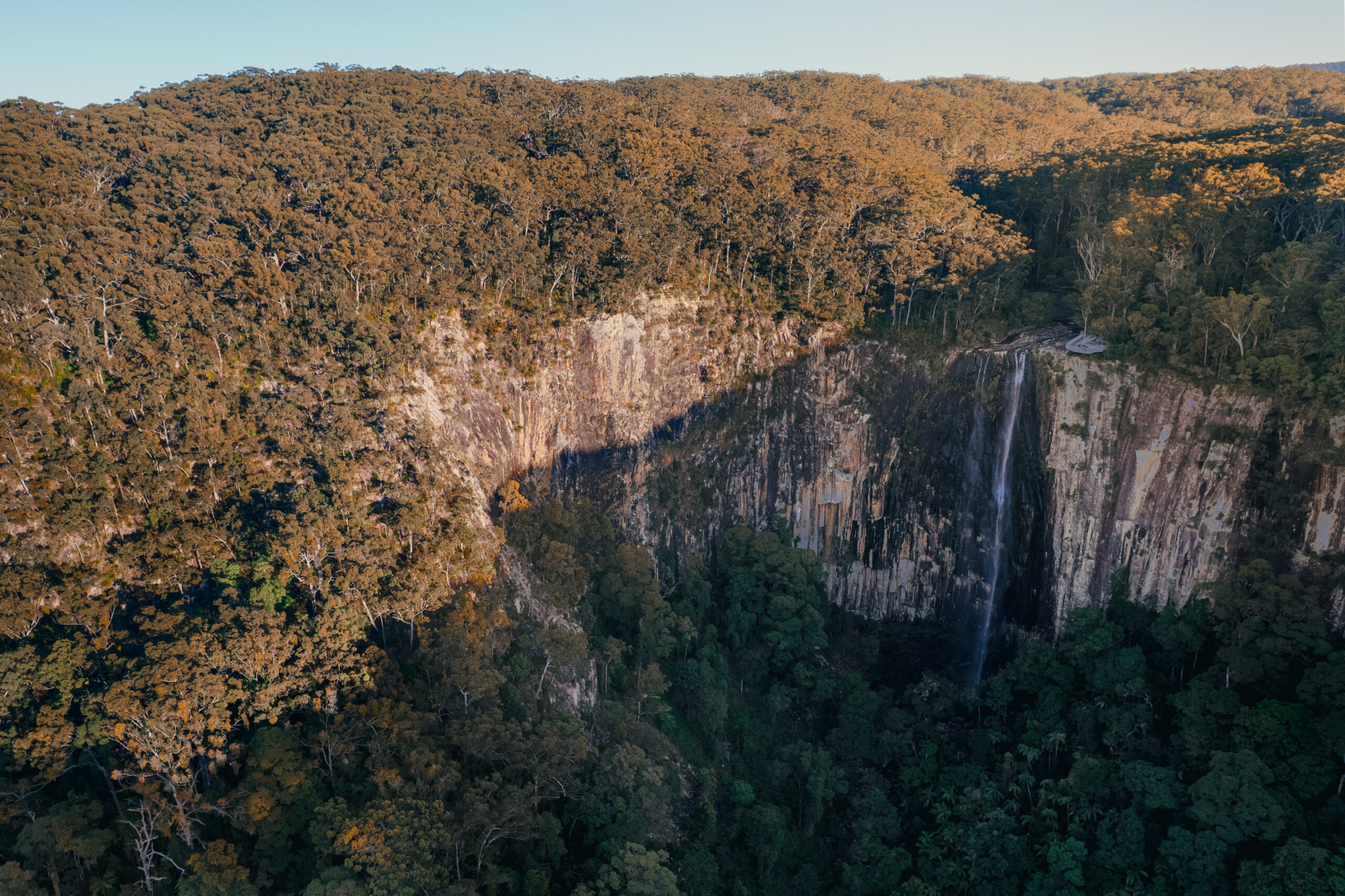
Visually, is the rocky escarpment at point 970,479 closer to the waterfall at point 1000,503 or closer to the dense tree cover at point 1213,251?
the waterfall at point 1000,503

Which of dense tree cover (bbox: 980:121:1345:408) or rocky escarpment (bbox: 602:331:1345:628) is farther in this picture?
rocky escarpment (bbox: 602:331:1345:628)

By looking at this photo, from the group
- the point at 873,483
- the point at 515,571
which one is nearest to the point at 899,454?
the point at 873,483

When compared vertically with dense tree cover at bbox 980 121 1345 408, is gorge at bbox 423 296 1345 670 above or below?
below

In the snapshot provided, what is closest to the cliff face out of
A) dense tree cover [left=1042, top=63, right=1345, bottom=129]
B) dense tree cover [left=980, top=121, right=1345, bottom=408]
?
dense tree cover [left=980, top=121, right=1345, bottom=408]

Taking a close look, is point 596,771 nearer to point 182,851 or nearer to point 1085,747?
point 182,851

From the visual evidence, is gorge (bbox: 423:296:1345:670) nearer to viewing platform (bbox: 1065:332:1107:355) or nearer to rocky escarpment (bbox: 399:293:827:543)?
rocky escarpment (bbox: 399:293:827:543)

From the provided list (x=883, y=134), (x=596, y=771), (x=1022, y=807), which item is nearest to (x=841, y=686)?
(x=1022, y=807)

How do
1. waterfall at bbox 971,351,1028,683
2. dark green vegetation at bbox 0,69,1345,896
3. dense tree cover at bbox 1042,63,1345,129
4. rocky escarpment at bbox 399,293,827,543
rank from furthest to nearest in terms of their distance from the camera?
dense tree cover at bbox 1042,63,1345,129
waterfall at bbox 971,351,1028,683
rocky escarpment at bbox 399,293,827,543
dark green vegetation at bbox 0,69,1345,896
